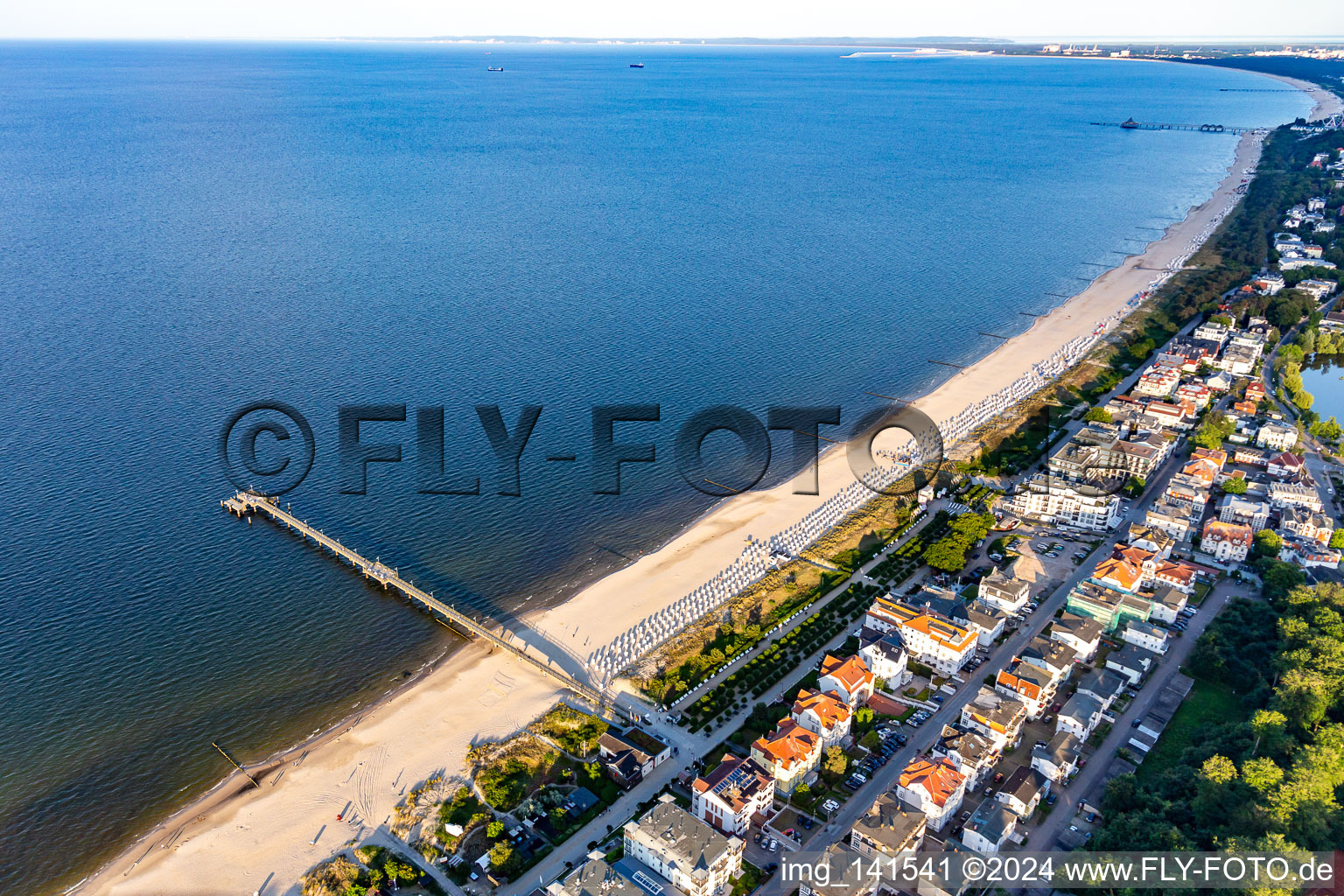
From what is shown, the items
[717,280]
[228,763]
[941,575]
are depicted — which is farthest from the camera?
[717,280]

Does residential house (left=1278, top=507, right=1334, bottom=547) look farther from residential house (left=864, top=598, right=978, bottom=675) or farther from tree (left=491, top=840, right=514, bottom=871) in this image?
tree (left=491, top=840, right=514, bottom=871)

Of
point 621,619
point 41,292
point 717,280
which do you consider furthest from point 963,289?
point 41,292

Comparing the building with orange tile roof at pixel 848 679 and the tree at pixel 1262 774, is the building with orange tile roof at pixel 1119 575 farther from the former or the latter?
the building with orange tile roof at pixel 848 679

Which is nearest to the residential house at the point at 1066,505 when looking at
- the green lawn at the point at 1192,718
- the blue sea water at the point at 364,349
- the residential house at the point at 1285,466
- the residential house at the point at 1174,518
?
the residential house at the point at 1174,518

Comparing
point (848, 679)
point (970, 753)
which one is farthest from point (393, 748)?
point (970, 753)

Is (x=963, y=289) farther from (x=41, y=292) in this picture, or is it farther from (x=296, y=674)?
(x=41, y=292)
